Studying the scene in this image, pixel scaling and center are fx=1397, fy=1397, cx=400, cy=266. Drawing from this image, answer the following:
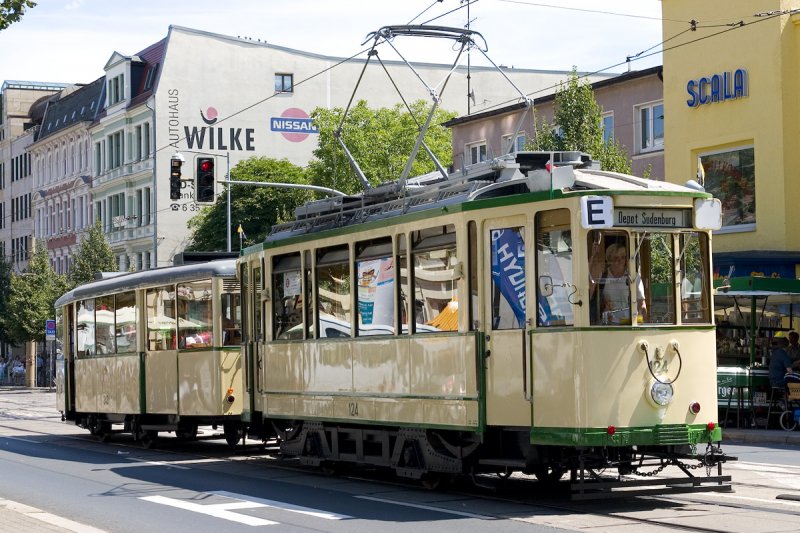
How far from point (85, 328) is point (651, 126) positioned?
61.3ft

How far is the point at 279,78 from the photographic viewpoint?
72938 mm

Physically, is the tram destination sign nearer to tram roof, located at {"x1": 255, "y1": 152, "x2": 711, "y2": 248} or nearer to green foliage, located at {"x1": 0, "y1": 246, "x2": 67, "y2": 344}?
tram roof, located at {"x1": 255, "y1": 152, "x2": 711, "y2": 248}

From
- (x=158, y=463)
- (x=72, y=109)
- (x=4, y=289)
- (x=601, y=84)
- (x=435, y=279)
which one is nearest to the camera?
(x=435, y=279)

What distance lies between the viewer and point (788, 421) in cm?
2383

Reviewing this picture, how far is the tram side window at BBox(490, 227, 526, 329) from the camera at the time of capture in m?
13.5

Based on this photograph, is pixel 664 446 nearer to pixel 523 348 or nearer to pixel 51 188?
pixel 523 348

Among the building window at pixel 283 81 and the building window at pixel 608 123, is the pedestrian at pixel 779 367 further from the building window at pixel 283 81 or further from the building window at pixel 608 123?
the building window at pixel 283 81

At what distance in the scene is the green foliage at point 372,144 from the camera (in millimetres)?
59938

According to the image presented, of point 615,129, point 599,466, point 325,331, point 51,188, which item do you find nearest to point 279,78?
point 51,188

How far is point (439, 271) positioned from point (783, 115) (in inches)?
712

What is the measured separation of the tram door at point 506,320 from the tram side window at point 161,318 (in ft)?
33.1

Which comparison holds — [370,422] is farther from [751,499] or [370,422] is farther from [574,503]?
[751,499]

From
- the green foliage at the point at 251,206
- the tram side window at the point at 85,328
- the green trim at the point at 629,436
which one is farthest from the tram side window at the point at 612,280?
the green foliage at the point at 251,206

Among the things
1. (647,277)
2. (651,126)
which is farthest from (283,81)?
(647,277)
